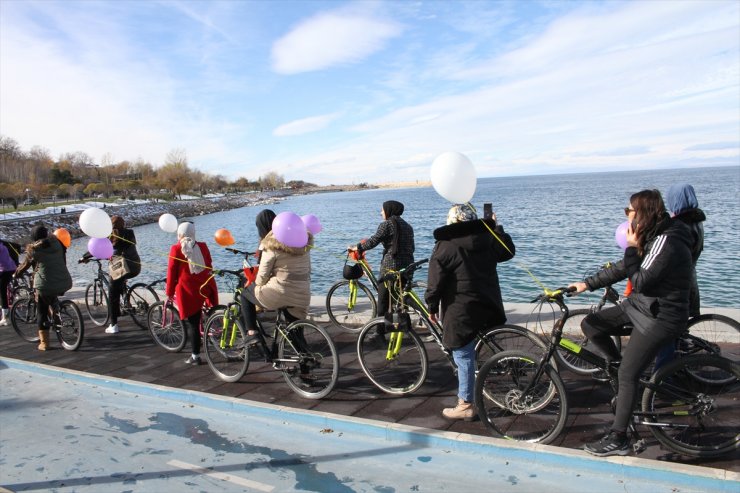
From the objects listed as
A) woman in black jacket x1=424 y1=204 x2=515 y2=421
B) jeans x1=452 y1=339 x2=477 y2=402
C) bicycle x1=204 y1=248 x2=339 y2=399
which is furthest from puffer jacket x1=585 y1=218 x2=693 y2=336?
bicycle x1=204 y1=248 x2=339 y2=399

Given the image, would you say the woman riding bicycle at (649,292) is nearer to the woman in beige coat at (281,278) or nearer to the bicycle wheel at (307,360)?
the bicycle wheel at (307,360)

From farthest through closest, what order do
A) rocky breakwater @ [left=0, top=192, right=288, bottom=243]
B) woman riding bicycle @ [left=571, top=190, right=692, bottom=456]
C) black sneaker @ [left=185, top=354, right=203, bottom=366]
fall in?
rocky breakwater @ [left=0, top=192, right=288, bottom=243], black sneaker @ [left=185, top=354, right=203, bottom=366], woman riding bicycle @ [left=571, top=190, right=692, bottom=456]

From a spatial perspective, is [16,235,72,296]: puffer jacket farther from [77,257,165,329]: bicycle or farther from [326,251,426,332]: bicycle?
[326,251,426,332]: bicycle

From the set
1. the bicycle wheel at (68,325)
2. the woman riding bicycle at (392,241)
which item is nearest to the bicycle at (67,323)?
the bicycle wheel at (68,325)

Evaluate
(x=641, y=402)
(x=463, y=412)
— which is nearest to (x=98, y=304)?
(x=463, y=412)

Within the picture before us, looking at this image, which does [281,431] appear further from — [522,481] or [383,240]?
[383,240]

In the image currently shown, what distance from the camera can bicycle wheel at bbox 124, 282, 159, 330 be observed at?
7977 mm

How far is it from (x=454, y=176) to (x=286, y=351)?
2.41 metres

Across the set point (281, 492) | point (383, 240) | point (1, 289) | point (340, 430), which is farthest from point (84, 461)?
point (1, 289)

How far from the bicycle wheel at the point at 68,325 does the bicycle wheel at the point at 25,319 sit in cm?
95

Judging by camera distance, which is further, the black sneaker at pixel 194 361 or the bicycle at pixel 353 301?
the bicycle at pixel 353 301

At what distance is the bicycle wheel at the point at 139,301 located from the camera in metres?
7.98

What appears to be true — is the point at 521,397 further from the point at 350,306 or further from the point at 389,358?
the point at 350,306

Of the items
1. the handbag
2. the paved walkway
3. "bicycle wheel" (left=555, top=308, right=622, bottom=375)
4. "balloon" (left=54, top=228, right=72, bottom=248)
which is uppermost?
"balloon" (left=54, top=228, right=72, bottom=248)
